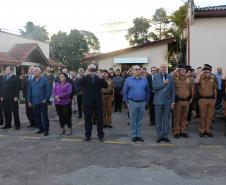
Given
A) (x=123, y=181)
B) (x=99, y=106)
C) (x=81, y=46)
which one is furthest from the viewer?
(x=81, y=46)

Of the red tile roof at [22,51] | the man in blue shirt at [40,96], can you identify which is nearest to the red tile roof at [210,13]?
the man in blue shirt at [40,96]

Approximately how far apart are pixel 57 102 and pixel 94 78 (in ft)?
5.00

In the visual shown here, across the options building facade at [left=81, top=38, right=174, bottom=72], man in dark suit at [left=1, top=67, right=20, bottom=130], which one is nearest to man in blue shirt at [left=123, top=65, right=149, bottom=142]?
man in dark suit at [left=1, top=67, right=20, bottom=130]

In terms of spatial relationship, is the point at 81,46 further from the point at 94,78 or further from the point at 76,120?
the point at 94,78

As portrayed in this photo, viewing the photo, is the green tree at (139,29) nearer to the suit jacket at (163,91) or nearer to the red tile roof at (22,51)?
the red tile roof at (22,51)

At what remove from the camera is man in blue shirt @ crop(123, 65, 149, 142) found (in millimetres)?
9703

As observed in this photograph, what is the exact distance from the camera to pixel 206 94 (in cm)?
1032

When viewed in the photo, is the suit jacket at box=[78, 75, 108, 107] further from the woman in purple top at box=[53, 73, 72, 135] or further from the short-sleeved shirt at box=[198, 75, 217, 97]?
the short-sleeved shirt at box=[198, 75, 217, 97]

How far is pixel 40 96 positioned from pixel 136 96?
9.25 feet

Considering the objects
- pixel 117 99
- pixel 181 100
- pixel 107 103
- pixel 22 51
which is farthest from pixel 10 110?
pixel 22 51

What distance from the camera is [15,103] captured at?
11914 millimetres

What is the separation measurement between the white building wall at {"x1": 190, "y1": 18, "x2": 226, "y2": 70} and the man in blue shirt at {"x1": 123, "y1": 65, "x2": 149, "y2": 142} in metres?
8.01

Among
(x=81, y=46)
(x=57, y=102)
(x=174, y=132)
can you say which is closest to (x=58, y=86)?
(x=57, y=102)

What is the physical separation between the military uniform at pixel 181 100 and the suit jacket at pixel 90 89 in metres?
1.90
